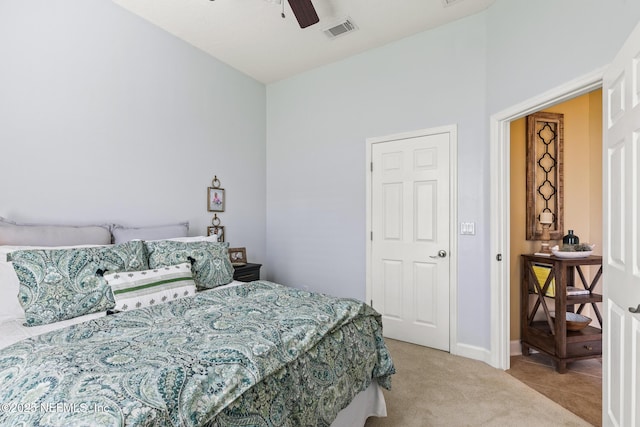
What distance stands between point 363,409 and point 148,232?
6.75 ft

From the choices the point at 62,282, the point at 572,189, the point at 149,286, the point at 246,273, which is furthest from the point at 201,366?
the point at 572,189

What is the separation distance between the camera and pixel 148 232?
8.58 ft

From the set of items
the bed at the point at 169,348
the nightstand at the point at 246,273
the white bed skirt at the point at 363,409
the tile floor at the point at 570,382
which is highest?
the bed at the point at 169,348

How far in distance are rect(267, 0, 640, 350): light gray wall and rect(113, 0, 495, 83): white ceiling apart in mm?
191

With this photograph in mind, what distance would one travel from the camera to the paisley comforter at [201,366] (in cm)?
84

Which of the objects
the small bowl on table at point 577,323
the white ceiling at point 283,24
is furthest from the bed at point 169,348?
the white ceiling at point 283,24

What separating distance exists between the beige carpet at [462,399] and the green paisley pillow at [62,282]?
1.72 m

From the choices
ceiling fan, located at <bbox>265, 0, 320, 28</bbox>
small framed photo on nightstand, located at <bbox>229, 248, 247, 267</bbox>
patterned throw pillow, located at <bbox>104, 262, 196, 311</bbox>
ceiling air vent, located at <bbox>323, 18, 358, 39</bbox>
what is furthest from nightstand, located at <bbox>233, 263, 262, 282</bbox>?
ceiling air vent, located at <bbox>323, 18, 358, 39</bbox>

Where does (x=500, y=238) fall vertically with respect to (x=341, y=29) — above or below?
below

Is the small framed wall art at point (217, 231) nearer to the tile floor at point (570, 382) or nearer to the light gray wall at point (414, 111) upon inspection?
the light gray wall at point (414, 111)

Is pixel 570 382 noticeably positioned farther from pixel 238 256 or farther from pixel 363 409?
pixel 238 256

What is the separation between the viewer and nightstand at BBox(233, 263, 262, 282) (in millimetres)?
3224

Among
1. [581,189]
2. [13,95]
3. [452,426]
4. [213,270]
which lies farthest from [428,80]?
[13,95]

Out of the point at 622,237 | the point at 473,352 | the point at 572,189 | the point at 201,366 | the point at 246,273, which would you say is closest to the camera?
the point at 201,366
